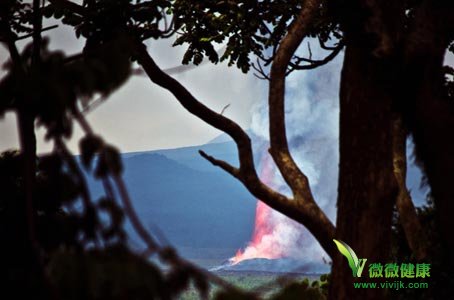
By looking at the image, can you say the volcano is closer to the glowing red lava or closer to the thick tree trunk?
the glowing red lava

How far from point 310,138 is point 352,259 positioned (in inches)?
1144

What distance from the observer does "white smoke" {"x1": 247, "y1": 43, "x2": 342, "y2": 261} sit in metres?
31.8

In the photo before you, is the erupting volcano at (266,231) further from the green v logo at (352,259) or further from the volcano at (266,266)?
the green v logo at (352,259)

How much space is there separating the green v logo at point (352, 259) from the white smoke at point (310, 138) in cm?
2676

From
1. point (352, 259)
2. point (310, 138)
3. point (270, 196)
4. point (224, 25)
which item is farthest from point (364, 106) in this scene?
point (310, 138)


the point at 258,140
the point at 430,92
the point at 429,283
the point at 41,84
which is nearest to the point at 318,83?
the point at 258,140

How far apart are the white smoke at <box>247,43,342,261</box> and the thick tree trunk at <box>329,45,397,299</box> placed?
26.8 m

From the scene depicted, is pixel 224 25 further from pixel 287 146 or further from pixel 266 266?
pixel 266 266

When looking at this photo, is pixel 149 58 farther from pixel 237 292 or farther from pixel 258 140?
pixel 258 140

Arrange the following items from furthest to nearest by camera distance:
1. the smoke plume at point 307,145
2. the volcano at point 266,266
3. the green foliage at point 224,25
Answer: the volcano at point 266,266
the smoke plume at point 307,145
the green foliage at point 224,25

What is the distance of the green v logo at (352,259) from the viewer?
397 cm

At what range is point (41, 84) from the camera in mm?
1584

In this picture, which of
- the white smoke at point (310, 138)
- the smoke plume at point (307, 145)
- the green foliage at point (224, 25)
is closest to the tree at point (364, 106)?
the green foliage at point (224, 25)

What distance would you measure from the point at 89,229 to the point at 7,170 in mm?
754
